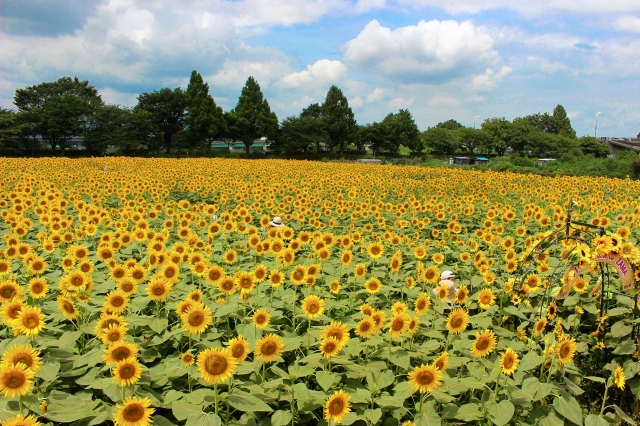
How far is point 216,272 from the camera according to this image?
3.45 m

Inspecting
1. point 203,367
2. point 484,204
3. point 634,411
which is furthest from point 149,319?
point 484,204

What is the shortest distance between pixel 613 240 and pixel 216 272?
2.82m

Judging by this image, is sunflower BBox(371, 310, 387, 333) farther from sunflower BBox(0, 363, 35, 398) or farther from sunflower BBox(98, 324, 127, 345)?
sunflower BBox(0, 363, 35, 398)

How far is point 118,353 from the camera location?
87.4 inches

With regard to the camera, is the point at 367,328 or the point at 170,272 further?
the point at 170,272

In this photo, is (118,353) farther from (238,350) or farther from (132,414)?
(238,350)

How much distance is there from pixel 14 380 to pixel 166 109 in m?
59.5

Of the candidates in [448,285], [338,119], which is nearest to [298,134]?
[338,119]

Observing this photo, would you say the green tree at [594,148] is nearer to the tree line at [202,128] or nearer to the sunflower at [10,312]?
the tree line at [202,128]

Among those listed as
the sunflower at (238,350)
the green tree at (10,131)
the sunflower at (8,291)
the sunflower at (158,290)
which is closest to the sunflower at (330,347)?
the sunflower at (238,350)

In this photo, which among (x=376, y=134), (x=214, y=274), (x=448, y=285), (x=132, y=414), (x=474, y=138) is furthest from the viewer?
(x=474, y=138)

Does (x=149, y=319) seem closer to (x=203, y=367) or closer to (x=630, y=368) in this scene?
(x=203, y=367)

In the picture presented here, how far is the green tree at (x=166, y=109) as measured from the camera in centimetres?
5672

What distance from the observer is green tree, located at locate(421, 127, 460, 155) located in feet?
258
